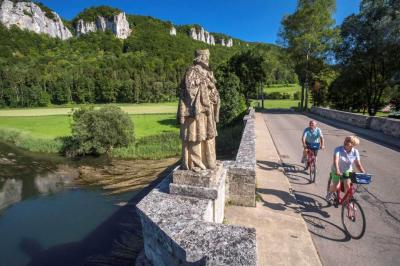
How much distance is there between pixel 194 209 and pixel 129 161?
19.3 metres

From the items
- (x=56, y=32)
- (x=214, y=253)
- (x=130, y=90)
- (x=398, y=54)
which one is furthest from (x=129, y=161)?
(x=56, y=32)

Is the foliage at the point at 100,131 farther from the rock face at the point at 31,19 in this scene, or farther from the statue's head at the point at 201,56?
the rock face at the point at 31,19

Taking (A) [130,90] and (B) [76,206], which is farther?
(A) [130,90]

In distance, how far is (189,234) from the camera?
359cm

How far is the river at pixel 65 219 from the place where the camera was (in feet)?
32.3

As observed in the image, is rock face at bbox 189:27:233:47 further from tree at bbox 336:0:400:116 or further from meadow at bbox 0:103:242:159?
tree at bbox 336:0:400:116

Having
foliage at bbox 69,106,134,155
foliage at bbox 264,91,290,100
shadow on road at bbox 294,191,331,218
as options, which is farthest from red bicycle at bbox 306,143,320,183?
foliage at bbox 264,91,290,100

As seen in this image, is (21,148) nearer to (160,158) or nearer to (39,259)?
(160,158)

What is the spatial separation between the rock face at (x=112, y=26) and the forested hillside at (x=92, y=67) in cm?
1252

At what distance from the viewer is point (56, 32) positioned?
124 meters

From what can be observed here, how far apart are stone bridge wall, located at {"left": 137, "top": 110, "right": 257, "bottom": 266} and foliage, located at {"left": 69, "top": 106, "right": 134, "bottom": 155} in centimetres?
2192

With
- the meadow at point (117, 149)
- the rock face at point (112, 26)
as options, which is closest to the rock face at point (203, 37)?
the rock face at point (112, 26)

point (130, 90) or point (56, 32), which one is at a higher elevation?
point (56, 32)

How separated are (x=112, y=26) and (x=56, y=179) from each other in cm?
13727
